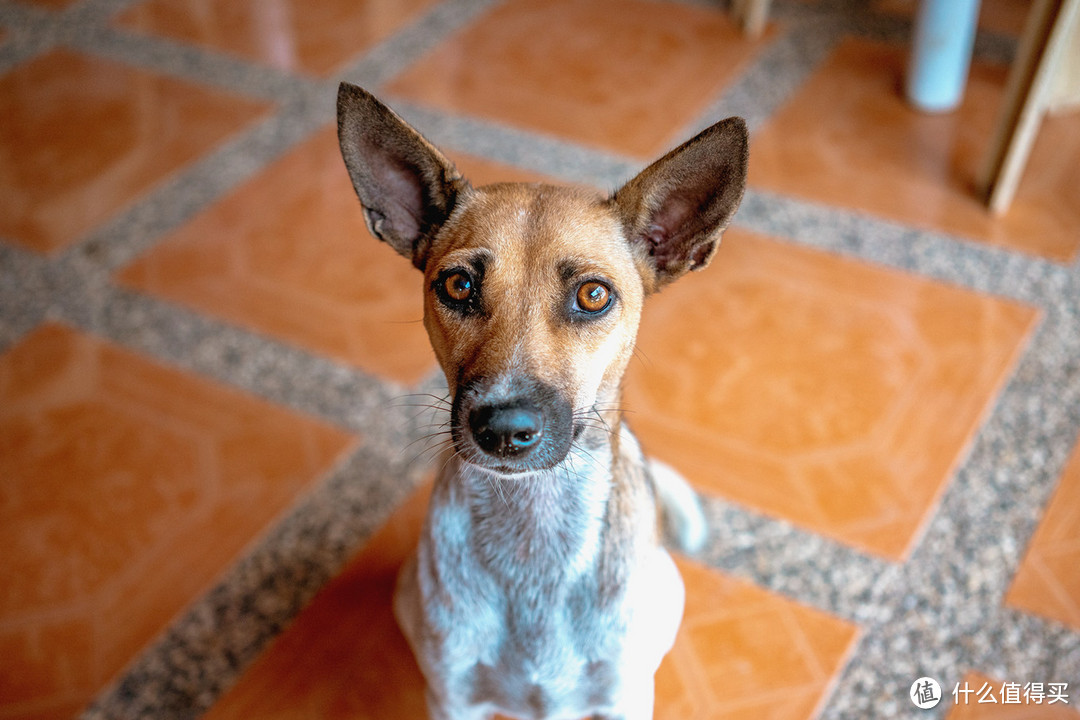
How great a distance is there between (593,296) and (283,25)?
5104mm

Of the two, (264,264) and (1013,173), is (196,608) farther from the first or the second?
(1013,173)

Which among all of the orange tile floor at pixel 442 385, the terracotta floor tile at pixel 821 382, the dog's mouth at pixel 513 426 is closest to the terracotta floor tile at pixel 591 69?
the orange tile floor at pixel 442 385

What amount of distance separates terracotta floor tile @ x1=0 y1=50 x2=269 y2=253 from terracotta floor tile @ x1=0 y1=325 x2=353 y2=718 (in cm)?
97

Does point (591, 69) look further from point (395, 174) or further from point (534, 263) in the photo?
point (534, 263)

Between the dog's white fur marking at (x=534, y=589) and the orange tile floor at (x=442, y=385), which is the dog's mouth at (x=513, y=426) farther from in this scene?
the orange tile floor at (x=442, y=385)

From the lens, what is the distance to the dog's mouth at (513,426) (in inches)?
68.9

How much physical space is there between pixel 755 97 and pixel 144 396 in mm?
3625

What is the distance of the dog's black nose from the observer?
1.75 meters

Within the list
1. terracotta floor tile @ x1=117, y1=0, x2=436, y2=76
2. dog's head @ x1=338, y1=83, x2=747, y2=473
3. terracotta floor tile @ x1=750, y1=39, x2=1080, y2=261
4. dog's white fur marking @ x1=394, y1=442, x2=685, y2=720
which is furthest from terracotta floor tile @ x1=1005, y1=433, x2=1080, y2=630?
terracotta floor tile @ x1=117, y1=0, x2=436, y2=76

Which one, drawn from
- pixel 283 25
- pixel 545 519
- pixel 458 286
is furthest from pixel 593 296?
pixel 283 25

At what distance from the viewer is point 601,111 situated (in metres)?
5.23

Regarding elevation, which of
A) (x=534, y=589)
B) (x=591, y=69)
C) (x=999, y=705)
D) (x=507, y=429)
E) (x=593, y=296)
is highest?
(x=593, y=296)

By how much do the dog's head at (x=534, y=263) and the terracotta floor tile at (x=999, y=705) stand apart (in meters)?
1.65

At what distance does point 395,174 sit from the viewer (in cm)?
205
